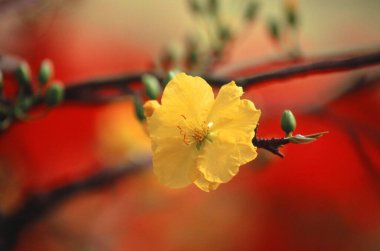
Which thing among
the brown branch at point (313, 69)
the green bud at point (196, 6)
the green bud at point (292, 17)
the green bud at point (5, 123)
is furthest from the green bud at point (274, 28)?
the green bud at point (5, 123)

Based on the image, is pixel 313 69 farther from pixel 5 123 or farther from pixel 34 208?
pixel 34 208

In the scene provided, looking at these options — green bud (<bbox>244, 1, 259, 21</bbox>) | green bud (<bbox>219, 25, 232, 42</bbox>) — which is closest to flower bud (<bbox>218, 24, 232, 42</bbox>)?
green bud (<bbox>219, 25, 232, 42</bbox>)

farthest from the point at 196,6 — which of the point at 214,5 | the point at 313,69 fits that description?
the point at 313,69

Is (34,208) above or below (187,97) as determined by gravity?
below

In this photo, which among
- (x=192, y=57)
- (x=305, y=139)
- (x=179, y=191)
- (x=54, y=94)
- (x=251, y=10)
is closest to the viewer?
(x=305, y=139)

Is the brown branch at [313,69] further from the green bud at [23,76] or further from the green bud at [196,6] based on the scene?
the green bud at [196,6]

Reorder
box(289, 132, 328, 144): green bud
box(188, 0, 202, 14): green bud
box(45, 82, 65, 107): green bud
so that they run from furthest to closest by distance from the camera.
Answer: box(188, 0, 202, 14): green bud, box(45, 82, 65, 107): green bud, box(289, 132, 328, 144): green bud

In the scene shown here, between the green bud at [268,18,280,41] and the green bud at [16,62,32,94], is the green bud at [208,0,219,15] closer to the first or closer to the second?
the green bud at [268,18,280,41]

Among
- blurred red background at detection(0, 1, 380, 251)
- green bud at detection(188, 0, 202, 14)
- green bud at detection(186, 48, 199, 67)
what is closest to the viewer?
green bud at detection(186, 48, 199, 67)
